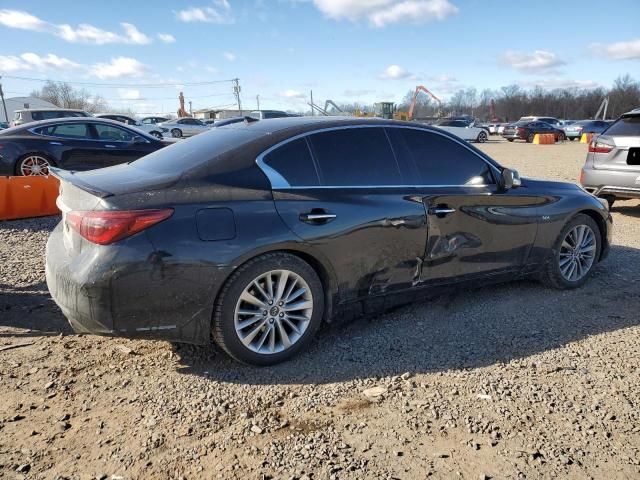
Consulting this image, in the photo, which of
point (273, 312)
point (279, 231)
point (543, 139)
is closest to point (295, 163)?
point (279, 231)

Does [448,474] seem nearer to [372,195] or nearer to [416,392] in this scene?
[416,392]

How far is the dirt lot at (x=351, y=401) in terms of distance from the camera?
2.47 metres

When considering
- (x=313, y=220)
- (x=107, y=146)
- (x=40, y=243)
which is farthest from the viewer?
(x=107, y=146)

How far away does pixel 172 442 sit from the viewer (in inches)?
102

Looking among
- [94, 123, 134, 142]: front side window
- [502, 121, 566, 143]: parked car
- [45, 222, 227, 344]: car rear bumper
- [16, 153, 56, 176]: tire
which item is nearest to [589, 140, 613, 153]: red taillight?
[45, 222, 227, 344]: car rear bumper

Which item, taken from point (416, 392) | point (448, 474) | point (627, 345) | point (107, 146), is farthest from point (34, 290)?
point (107, 146)

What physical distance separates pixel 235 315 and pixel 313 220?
785 mm

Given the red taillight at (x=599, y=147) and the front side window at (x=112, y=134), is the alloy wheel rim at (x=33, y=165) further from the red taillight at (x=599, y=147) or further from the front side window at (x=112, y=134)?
the red taillight at (x=599, y=147)

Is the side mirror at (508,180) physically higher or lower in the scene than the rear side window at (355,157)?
lower

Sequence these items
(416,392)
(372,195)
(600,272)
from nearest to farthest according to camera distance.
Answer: (416,392) → (372,195) → (600,272)

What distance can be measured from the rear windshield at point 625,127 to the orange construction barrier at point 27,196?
831cm

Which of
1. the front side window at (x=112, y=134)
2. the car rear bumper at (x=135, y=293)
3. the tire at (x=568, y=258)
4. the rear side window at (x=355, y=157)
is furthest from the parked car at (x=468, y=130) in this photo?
the car rear bumper at (x=135, y=293)

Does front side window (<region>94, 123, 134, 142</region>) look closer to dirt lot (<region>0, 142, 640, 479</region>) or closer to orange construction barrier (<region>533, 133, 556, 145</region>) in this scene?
dirt lot (<region>0, 142, 640, 479</region>)

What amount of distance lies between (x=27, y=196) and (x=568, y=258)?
715cm
